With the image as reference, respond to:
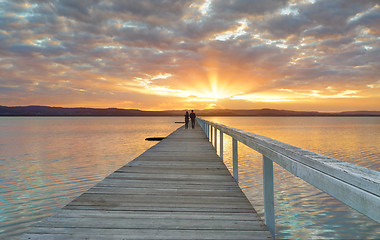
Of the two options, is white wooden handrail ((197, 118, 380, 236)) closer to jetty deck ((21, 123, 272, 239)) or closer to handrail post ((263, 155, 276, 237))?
handrail post ((263, 155, 276, 237))

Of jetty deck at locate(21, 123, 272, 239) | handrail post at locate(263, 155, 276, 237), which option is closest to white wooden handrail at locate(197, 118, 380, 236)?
handrail post at locate(263, 155, 276, 237)

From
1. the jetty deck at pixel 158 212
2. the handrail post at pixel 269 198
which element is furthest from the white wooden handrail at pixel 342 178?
the jetty deck at pixel 158 212

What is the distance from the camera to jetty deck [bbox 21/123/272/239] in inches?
105

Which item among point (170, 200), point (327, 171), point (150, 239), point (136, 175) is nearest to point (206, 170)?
point (136, 175)

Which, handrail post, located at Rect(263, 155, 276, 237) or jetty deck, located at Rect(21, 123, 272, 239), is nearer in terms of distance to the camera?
jetty deck, located at Rect(21, 123, 272, 239)

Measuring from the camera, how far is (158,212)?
327 centimetres

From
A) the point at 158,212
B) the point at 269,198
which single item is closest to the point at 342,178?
the point at 269,198

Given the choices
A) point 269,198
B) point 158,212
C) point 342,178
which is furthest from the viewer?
point 158,212

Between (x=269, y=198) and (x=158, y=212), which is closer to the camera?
(x=269, y=198)

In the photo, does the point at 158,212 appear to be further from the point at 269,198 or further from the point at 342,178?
the point at 342,178

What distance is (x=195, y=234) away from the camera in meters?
2.66

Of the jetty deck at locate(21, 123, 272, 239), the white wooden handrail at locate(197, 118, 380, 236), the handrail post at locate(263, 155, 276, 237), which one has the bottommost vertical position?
the jetty deck at locate(21, 123, 272, 239)

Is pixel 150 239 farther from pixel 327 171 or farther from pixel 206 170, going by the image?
pixel 206 170

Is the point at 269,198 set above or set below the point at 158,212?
above
